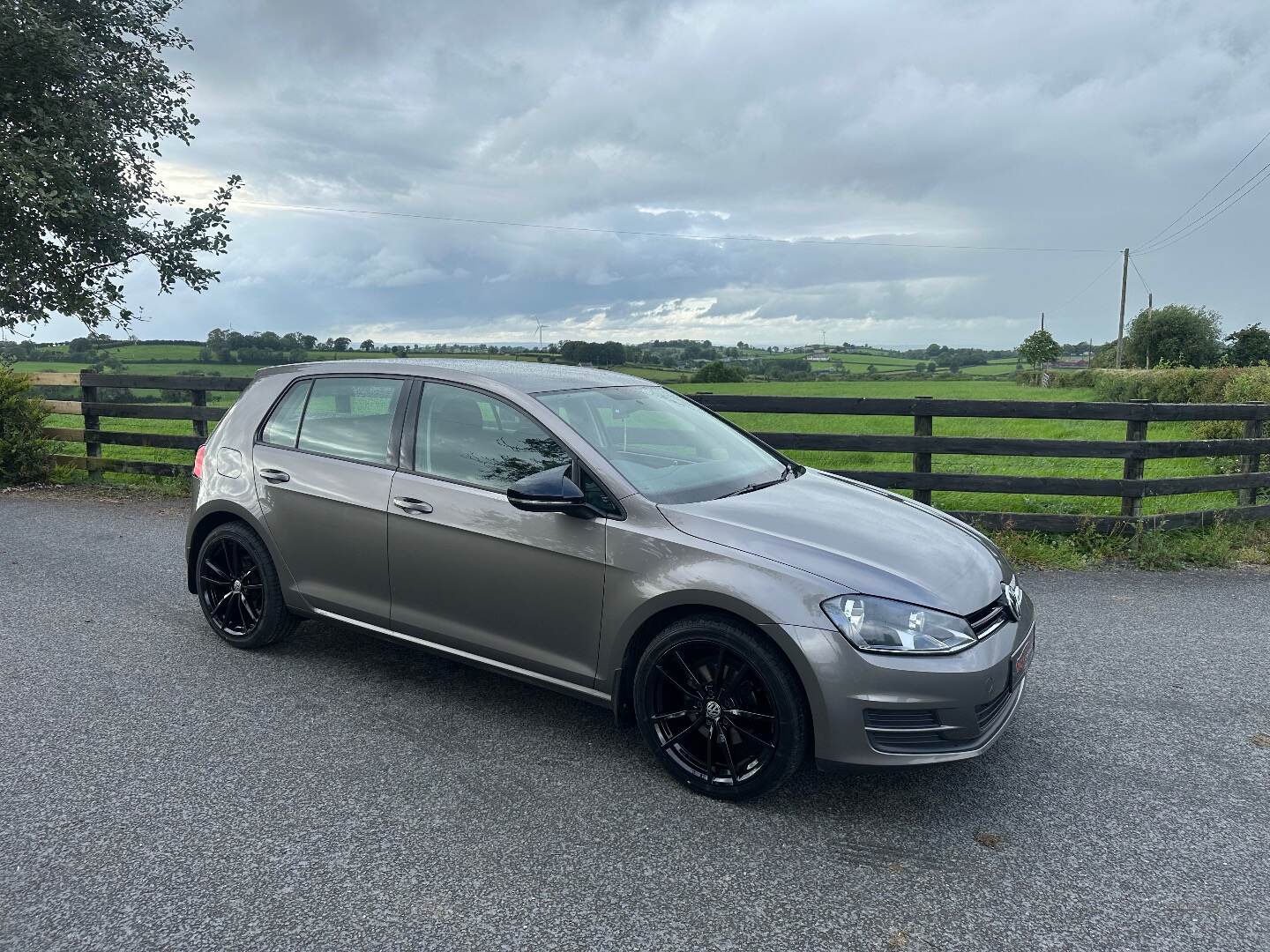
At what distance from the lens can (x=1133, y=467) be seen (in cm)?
736

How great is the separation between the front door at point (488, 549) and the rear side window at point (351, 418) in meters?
0.21

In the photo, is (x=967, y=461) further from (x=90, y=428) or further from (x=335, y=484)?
(x=335, y=484)

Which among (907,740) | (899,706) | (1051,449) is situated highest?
(1051,449)

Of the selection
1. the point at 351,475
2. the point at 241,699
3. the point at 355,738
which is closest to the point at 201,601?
the point at 241,699

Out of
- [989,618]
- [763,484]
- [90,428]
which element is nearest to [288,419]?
[763,484]

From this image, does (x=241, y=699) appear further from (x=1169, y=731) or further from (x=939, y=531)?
(x=1169, y=731)

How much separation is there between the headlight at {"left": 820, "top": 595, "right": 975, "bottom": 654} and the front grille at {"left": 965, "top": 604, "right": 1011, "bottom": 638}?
13cm

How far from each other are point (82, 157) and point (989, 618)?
13148 millimetres

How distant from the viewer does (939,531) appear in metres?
3.81

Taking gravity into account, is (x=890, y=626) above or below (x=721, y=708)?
above

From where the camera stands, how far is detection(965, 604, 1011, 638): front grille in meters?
3.20

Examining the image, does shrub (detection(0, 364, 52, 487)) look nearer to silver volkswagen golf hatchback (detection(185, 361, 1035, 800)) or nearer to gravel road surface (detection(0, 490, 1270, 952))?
gravel road surface (detection(0, 490, 1270, 952))

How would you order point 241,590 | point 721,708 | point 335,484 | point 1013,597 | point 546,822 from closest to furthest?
point 546,822
point 721,708
point 1013,597
point 335,484
point 241,590

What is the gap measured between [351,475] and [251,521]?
2.67 ft
